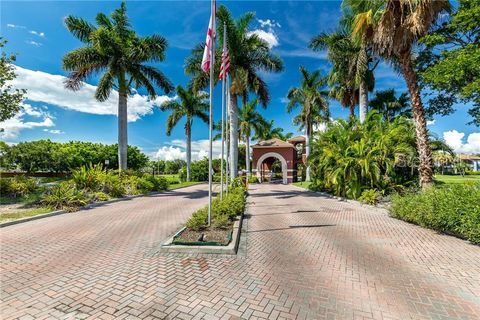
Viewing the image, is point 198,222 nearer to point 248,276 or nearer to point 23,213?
point 248,276

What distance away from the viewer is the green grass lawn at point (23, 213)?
8.31 meters

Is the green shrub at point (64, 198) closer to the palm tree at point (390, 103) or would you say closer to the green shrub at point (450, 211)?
the green shrub at point (450, 211)

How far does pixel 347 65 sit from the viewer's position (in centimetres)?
1955

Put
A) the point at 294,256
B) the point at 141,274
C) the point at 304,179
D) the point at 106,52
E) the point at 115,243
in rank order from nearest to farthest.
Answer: the point at 141,274
the point at 294,256
the point at 115,243
the point at 106,52
the point at 304,179

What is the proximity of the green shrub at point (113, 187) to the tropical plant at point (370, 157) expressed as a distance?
12576 mm

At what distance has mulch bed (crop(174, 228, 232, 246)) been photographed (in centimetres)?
593

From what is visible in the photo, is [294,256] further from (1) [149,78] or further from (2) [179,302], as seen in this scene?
(1) [149,78]

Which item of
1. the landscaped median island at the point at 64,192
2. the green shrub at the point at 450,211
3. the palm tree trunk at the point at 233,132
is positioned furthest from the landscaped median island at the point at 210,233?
the palm tree trunk at the point at 233,132

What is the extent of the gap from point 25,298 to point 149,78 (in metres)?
18.1

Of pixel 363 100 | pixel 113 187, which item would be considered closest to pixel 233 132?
pixel 113 187

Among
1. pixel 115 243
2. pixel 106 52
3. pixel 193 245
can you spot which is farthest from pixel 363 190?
pixel 106 52

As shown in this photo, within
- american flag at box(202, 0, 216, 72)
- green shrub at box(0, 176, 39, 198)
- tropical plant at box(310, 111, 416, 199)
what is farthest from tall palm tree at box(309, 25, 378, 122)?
green shrub at box(0, 176, 39, 198)

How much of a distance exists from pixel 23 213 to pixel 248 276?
30.7ft

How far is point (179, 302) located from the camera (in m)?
3.54
